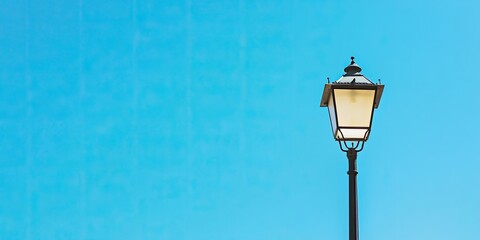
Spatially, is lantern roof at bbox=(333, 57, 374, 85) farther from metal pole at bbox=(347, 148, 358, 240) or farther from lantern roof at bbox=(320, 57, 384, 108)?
metal pole at bbox=(347, 148, 358, 240)

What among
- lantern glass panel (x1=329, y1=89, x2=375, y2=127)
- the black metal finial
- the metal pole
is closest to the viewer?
the metal pole

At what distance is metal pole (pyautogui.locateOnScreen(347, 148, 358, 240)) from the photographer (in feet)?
32.8

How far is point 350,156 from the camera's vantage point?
10.5 meters

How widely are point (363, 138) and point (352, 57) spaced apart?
1.48m

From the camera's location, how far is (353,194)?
1012 cm

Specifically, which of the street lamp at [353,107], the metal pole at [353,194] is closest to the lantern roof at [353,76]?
the street lamp at [353,107]

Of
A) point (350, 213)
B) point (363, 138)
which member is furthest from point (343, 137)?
point (350, 213)

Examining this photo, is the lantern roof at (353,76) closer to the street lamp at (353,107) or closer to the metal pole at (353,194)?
the street lamp at (353,107)

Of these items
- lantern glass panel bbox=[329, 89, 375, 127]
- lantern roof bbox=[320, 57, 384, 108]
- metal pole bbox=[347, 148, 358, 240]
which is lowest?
metal pole bbox=[347, 148, 358, 240]

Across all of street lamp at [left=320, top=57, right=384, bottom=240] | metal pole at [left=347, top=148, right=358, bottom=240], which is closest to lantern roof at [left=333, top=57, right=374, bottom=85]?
street lamp at [left=320, top=57, right=384, bottom=240]

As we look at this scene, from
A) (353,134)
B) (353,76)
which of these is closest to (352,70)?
(353,76)

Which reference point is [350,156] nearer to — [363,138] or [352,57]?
[363,138]

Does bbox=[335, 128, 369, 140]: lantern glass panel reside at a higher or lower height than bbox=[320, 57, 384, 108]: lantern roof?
lower

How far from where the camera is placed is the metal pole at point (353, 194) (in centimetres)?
999
